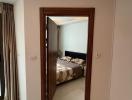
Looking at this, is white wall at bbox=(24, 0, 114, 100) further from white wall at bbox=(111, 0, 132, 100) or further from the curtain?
the curtain

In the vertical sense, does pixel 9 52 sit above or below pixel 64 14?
below

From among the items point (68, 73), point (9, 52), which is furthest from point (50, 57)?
point (68, 73)

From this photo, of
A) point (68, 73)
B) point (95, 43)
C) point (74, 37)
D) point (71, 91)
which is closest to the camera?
point (95, 43)

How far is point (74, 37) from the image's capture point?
5.85 meters

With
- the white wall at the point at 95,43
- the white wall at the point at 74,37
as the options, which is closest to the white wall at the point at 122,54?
the white wall at the point at 95,43

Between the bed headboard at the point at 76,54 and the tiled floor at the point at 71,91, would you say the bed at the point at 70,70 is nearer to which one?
the bed headboard at the point at 76,54

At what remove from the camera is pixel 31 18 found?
84.9 inches

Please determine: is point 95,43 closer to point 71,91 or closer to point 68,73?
point 71,91

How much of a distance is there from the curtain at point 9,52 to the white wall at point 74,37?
10.7ft

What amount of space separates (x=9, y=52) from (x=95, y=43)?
1903 mm

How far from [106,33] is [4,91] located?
2645 millimetres

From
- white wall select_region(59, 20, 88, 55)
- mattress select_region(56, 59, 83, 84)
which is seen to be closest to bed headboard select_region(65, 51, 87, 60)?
white wall select_region(59, 20, 88, 55)

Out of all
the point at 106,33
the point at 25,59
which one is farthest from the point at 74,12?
the point at 25,59

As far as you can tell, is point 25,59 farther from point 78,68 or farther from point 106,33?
point 78,68
